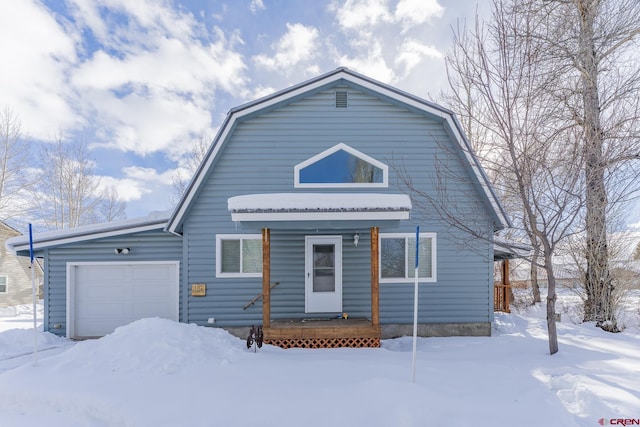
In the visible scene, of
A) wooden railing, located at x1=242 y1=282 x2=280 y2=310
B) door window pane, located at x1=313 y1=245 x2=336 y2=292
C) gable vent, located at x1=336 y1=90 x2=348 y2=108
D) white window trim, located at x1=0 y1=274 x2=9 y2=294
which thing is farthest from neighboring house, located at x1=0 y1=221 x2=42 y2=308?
gable vent, located at x1=336 y1=90 x2=348 y2=108

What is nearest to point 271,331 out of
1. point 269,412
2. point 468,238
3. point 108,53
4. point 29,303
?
point 269,412

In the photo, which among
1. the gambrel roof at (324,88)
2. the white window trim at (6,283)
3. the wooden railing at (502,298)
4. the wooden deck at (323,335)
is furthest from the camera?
the white window trim at (6,283)

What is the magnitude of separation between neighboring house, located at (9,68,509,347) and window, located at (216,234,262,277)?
0.02 meters

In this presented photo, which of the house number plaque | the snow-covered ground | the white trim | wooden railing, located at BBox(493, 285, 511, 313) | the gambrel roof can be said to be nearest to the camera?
the snow-covered ground

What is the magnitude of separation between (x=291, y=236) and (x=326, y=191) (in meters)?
1.36

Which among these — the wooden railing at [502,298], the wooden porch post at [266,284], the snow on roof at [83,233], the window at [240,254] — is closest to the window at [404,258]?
the wooden porch post at [266,284]

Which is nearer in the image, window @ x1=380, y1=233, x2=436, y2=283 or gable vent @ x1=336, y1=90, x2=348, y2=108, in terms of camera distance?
window @ x1=380, y1=233, x2=436, y2=283

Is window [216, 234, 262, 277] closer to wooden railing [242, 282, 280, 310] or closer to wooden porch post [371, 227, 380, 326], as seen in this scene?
wooden railing [242, 282, 280, 310]

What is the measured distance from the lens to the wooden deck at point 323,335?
20.4 ft

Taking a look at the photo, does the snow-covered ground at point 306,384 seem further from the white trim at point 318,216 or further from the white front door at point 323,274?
the white trim at point 318,216

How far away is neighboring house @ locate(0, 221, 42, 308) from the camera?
55.6 ft

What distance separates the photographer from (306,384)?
4227mm

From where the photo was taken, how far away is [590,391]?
382 cm

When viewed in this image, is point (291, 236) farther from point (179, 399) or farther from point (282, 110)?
point (179, 399)
